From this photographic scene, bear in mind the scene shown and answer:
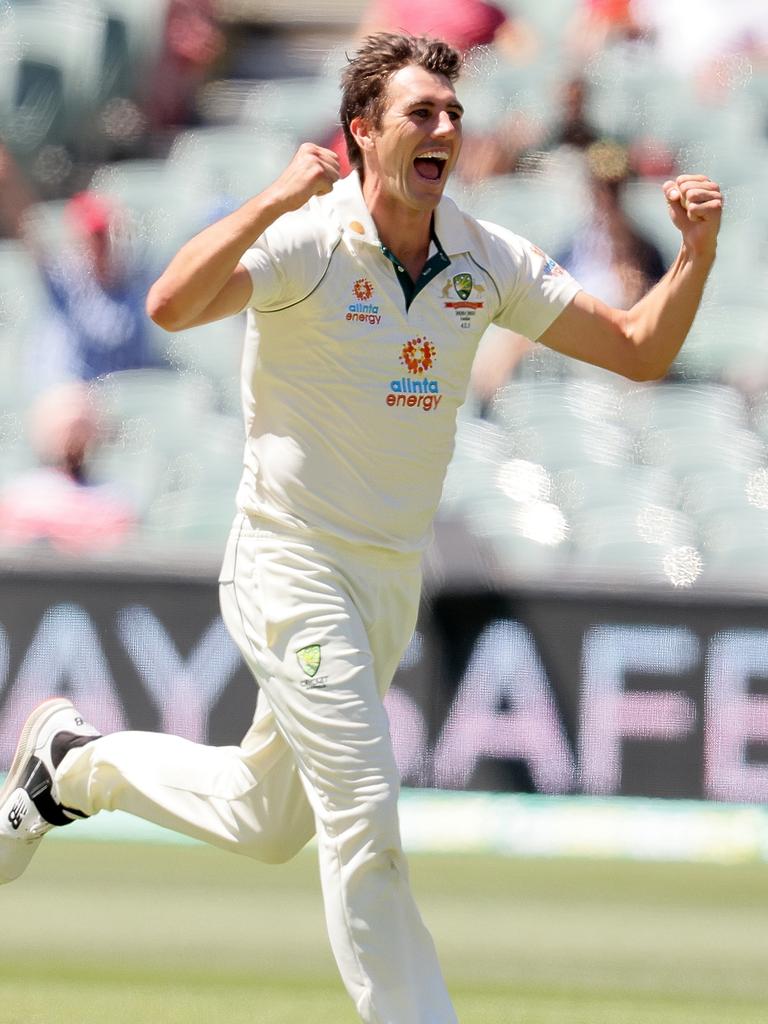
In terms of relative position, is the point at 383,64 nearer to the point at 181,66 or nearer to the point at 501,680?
the point at 501,680

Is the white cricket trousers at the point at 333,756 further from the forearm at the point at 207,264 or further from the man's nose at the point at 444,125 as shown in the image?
the man's nose at the point at 444,125

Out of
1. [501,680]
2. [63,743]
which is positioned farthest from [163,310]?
[501,680]

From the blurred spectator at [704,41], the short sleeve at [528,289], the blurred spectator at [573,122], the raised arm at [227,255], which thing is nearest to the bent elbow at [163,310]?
the raised arm at [227,255]

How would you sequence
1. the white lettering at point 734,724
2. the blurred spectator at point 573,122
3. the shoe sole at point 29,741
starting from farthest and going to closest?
the blurred spectator at point 573,122 → the white lettering at point 734,724 → the shoe sole at point 29,741

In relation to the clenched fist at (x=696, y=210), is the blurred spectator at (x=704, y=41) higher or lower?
higher

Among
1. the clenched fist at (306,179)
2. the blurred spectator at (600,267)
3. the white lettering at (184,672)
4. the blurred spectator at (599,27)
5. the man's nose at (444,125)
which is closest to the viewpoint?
the clenched fist at (306,179)

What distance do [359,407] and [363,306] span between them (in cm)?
17

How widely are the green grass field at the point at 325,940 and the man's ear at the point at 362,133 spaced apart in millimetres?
1701

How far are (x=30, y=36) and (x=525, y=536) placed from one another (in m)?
3.30

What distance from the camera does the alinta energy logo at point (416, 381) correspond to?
285 centimetres

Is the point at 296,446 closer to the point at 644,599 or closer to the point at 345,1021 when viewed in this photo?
the point at 345,1021

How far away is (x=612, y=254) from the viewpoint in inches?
261

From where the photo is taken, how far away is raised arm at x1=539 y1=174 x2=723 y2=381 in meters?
2.89

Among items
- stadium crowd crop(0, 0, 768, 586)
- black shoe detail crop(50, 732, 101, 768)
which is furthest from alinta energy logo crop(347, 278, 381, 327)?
stadium crowd crop(0, 0, 768, 586)
